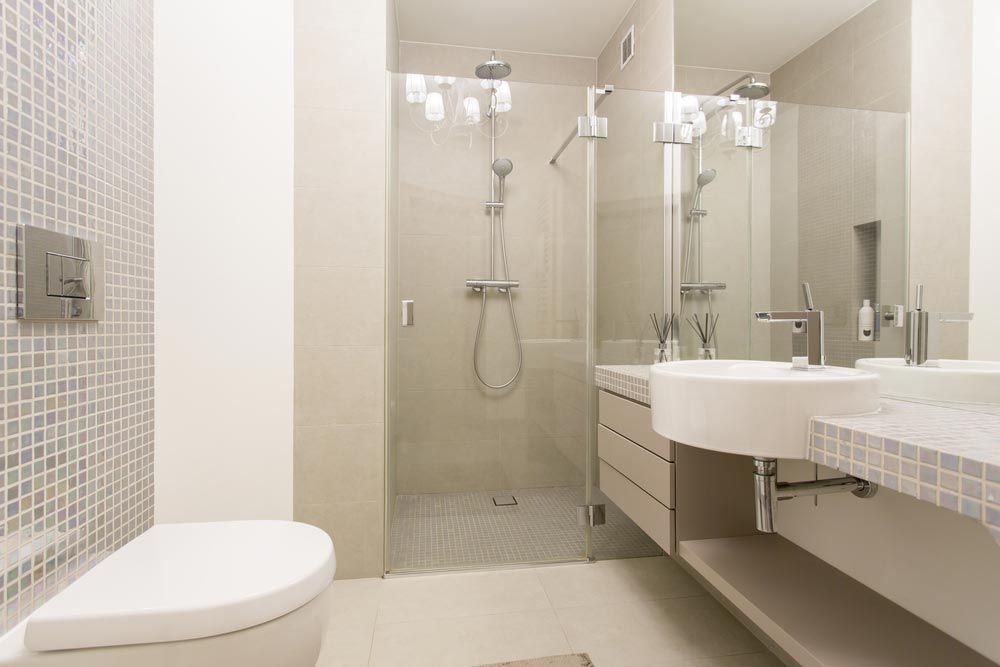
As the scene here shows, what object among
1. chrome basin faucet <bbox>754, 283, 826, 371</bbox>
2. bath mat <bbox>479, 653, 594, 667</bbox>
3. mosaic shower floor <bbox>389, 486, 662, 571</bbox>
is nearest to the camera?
chrome basin faucet <bbox>754, 283, 826, 371</bbox>

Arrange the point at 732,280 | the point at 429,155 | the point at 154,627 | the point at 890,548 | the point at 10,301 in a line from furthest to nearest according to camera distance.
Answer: the point at 429,155 → the point at 732,280 → the point at 890,548 → the point at 10,301 → the point at 154,627

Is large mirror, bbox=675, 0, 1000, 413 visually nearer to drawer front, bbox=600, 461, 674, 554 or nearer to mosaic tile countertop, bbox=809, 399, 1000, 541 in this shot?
mosaic tile countertop, bbox=809, 399, 1000, 541

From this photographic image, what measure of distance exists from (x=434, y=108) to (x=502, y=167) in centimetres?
35

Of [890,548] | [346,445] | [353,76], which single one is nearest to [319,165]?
[353,76]

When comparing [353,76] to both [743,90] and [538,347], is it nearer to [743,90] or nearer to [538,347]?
[538,347]

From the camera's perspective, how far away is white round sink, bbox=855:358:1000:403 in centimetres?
103

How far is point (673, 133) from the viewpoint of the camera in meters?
1.98

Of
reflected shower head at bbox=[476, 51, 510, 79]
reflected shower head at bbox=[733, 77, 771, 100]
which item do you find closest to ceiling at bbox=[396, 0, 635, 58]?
reflected shower head at bbox=[476, 51, 510, 79]

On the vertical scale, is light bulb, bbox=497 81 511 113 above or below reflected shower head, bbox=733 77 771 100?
above

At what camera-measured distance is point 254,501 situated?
176 cm

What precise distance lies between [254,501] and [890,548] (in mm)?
1893

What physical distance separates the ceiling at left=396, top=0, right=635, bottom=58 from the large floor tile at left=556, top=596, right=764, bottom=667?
2.68 metres

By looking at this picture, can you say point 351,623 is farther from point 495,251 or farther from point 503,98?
point 503,98

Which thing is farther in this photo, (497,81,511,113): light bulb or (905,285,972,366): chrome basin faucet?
(497,81,511,113): light bulb
